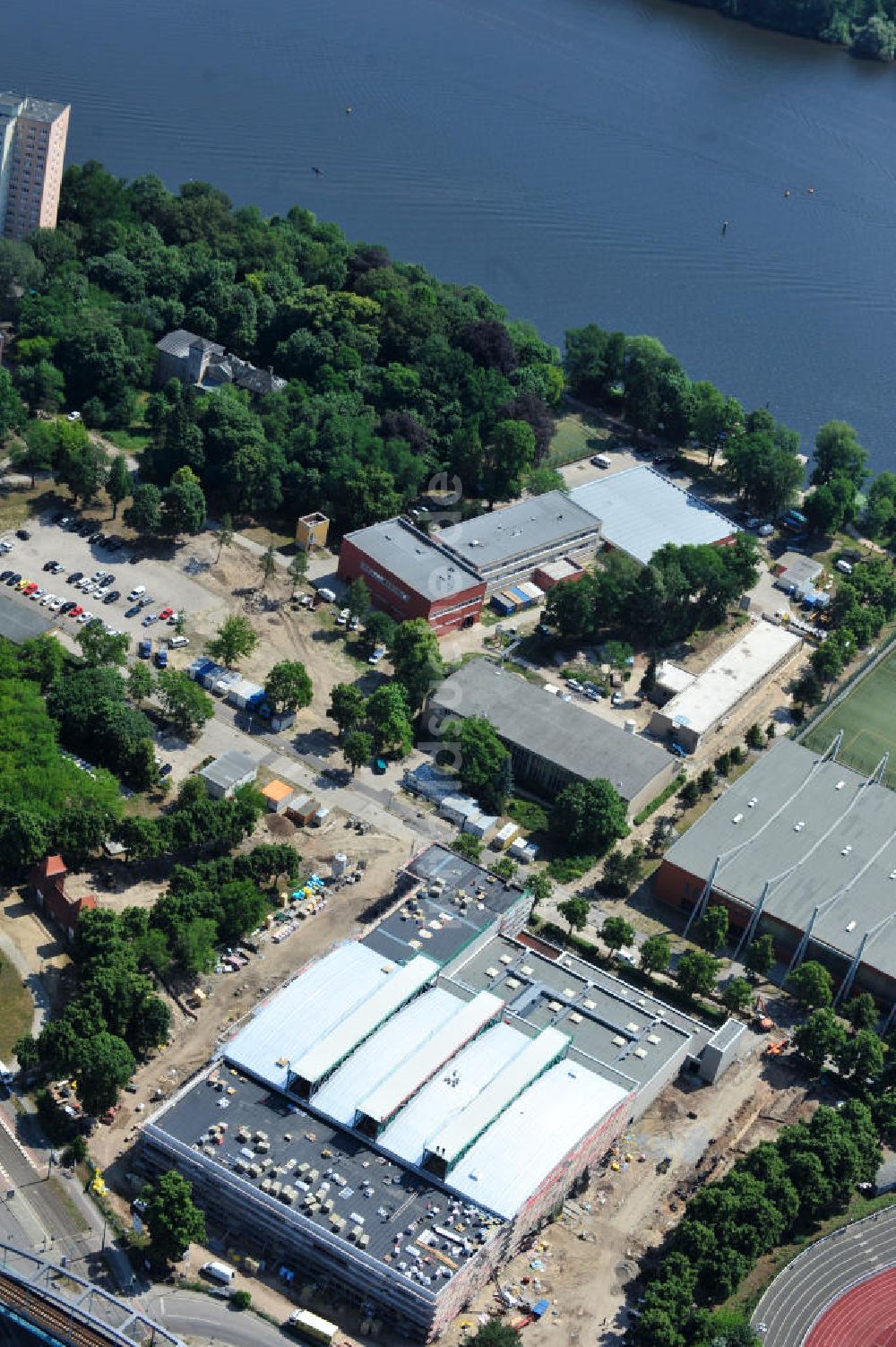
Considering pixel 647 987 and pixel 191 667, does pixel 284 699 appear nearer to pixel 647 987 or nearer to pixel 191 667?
pixel 191 667

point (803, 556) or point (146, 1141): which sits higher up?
point (803, 556)

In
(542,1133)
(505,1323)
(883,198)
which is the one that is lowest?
(505,1323)

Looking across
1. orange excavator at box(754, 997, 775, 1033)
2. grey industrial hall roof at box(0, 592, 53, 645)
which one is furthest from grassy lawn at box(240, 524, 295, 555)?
orange excavator at box(754, 997, 775, 1033)

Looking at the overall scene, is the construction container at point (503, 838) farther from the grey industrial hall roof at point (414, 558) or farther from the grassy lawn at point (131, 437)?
the grassy lawn at point (131, 437)

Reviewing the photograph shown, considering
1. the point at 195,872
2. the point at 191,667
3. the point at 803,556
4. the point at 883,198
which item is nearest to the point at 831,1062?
the point at 195,872

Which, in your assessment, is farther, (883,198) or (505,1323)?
(883,198)

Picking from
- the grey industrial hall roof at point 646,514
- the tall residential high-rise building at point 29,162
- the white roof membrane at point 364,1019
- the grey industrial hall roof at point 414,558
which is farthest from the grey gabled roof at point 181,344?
the white roof membrane at point 364,1019
